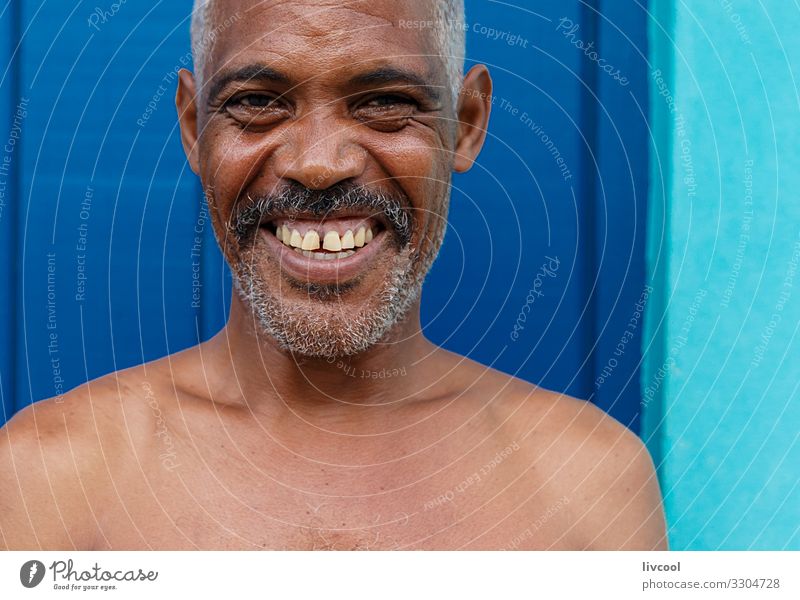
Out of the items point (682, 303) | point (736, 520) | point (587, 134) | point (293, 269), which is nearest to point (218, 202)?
point (293, 269)

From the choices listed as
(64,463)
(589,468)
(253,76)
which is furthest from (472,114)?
(64,463)

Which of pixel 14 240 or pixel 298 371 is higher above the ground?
pixel 14 240

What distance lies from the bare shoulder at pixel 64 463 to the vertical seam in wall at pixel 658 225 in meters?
0.98

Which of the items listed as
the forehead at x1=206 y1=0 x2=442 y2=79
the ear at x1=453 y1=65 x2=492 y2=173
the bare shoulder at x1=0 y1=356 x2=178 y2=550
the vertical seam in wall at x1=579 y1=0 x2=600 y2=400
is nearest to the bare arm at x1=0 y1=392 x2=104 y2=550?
the bare shoulder at x1=0 y1=356 x2=178 y2=550

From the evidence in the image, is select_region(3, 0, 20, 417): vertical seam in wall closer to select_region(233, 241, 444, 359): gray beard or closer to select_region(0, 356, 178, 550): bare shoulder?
select_region(0, 356, 178, 550): bare shoulder

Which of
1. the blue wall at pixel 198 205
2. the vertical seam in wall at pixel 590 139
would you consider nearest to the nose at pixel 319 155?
the blue wall at pixel 198 205

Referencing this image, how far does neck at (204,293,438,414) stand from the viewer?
1.59 metres

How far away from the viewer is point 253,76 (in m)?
1.45

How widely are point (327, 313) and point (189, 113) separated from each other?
15.5 inches

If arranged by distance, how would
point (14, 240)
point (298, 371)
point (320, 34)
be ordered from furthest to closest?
point (14, 240) → point (298, 371) → point (320, 34)

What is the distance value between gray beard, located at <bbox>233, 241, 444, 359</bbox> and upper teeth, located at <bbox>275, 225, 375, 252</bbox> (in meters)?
0.06

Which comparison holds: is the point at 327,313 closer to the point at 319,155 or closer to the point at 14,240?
the point at 319,155

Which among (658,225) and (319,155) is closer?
(319,155)
